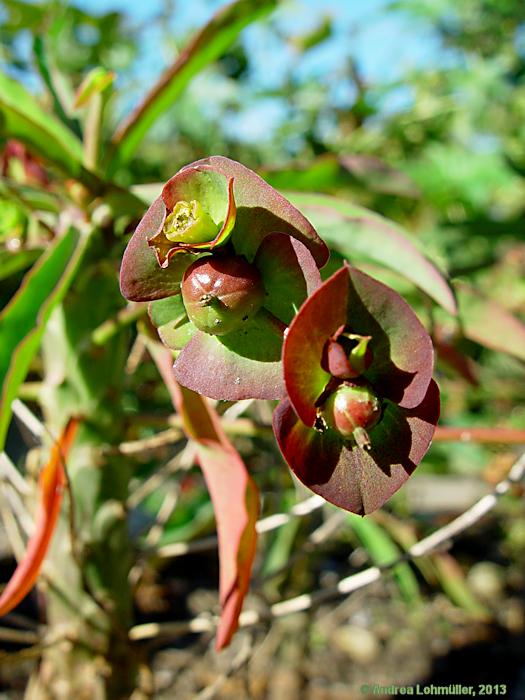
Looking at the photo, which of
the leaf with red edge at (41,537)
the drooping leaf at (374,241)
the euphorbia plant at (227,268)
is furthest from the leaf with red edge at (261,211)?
the leaf with red edge at (41,537)

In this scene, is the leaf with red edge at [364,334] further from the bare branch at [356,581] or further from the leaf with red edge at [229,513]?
the bare branch at [356,581]

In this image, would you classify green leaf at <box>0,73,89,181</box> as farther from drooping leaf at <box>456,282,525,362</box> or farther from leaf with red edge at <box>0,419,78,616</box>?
drooping leaf at <box>456,282,525,362</box>

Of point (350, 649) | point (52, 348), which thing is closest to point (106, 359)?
point (52, 348)

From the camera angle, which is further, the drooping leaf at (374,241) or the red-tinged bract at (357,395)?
the drooping leaf at (374,241)

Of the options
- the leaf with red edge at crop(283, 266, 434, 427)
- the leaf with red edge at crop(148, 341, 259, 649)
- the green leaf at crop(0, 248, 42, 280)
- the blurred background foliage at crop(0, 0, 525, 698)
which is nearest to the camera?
the leaf with red edge at crop(283, 266, 434, 427)

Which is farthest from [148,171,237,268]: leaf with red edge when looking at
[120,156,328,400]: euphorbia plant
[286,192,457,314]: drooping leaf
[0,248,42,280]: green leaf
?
[0,248,42,280]: green leaf

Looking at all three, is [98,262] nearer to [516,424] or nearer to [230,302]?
[230,302]
